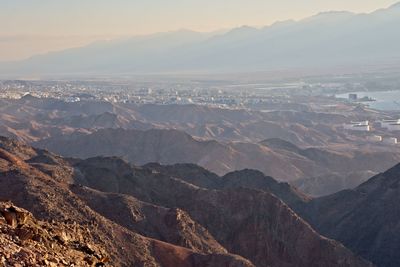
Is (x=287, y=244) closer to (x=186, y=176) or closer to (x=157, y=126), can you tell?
(x=186, y=176)

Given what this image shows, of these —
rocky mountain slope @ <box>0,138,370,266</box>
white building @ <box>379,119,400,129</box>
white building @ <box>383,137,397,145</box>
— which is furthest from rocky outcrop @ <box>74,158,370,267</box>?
white building @ <box>379,119,400,129</box>

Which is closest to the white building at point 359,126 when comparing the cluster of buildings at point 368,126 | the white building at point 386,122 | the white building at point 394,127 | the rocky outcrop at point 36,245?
the cluster of buildings at point 368,126

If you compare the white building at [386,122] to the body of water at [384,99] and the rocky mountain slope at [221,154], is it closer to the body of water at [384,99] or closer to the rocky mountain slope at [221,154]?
the rocky mountain slope at [221,154]

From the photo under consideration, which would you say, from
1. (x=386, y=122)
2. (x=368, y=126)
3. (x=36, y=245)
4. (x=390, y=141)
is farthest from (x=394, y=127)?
(x=36, y=245)

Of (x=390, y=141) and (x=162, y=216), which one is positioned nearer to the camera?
(x=162, y=216)

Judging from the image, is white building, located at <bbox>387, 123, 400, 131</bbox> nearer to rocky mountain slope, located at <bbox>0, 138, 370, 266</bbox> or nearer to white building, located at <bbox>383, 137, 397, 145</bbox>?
white building, located at <bbox>383, 137, 397, 145</bbox>

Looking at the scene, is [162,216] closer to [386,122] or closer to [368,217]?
[368,217]
